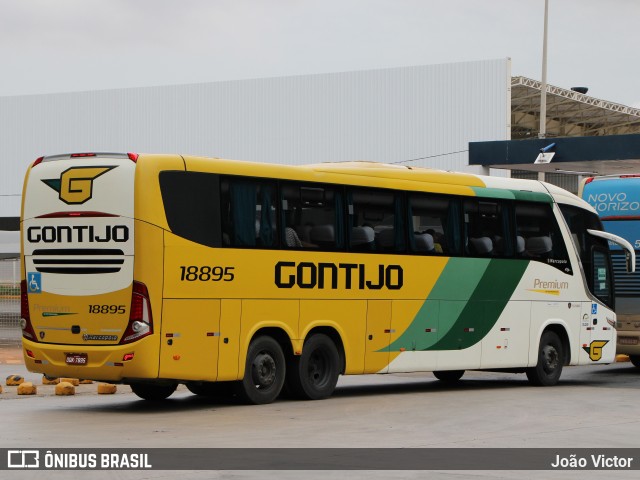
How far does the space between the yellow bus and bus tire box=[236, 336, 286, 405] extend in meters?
0.02

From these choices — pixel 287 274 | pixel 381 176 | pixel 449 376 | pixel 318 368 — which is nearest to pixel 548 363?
pixel 449 376

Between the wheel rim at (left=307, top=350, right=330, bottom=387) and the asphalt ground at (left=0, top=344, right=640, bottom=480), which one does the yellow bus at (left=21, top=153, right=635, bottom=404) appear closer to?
the wheel rim at (left=307, top=350, right=330, bottom=387)

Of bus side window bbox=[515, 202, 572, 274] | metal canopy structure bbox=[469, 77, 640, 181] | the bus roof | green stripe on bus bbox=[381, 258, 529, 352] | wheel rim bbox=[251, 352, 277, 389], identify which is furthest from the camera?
metal canopy structure bbox=[469, 77, 640, 181]

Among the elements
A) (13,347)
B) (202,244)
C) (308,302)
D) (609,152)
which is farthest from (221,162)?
(609,152)

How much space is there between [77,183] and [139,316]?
1.91 m

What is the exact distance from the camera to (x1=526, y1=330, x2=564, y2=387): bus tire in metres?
22.5

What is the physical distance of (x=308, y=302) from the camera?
18.5m

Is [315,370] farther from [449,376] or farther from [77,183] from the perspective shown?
[449,376]

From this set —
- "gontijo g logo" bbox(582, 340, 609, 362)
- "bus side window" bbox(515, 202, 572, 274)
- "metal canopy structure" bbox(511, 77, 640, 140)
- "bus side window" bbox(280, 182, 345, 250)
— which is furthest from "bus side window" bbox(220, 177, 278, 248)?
"metal canopy structure" bbox(511, 77, 640, 140)

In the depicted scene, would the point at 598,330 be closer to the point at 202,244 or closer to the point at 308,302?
the point at 308,302

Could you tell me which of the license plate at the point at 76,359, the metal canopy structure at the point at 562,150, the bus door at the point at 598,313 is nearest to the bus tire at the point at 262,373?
the license plate at the point at 76,359

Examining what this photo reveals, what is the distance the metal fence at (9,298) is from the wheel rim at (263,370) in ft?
72.1

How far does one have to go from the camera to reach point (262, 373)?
1789 centimetres

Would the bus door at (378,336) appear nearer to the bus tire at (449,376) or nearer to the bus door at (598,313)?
the bus tire at (449,376)
